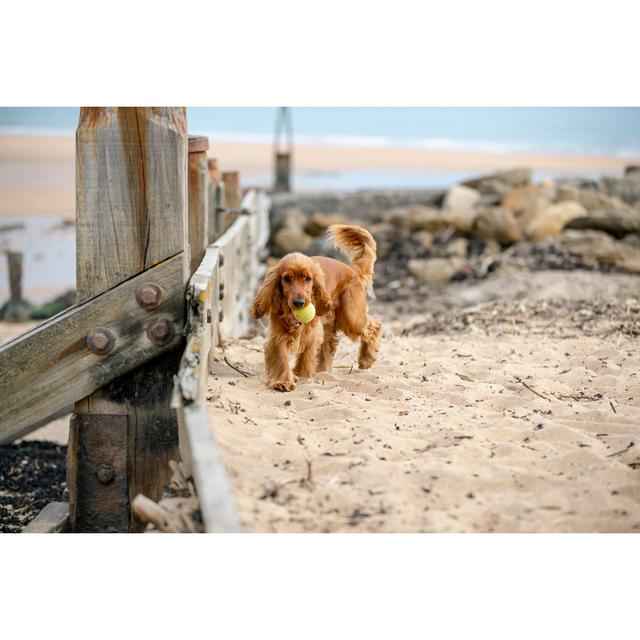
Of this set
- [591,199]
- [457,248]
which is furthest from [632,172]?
[457,248]

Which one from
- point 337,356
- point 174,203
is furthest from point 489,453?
point 337,356

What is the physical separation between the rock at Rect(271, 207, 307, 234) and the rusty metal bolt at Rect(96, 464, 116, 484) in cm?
1066

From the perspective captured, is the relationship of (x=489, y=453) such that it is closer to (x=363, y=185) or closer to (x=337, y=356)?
(x=337, y=356)

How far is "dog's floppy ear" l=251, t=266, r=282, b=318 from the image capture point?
520 centimetres

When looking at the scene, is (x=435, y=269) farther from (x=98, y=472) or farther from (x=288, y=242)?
(x=98, y=472)

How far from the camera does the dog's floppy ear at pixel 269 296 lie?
5.20 metres

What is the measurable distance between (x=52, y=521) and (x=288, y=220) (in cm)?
1102

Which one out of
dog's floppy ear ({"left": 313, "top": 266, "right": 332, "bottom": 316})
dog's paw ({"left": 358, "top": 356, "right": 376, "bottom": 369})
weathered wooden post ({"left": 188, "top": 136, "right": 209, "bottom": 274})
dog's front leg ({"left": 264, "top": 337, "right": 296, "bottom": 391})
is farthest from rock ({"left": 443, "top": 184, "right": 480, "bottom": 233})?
dog's front leg ({"left": 264, "top": 337, "right": 296, "bottom": 391})

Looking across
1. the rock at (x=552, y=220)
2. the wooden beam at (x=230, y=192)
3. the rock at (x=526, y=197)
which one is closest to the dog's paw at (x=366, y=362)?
the wooden beam at (x=230, y=192)

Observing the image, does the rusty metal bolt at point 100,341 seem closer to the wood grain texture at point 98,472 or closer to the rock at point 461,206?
the wood grain texture at point 98,472

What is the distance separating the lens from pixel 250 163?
1375 inches

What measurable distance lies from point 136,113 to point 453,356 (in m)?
2.90

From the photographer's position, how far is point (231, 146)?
41688 millimetres

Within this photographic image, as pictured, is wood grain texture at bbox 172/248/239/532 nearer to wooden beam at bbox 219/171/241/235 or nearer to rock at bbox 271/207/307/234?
wooden beam at bbox 219/171/241/235
